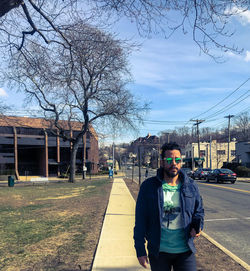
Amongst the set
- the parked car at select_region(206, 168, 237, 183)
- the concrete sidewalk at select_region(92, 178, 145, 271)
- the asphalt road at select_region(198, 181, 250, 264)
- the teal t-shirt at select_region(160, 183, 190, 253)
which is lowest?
the parked car at select_region(206, 168, 237, 183)

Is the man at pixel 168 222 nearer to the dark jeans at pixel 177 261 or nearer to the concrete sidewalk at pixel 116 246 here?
the dark jeans at pixel 177 261

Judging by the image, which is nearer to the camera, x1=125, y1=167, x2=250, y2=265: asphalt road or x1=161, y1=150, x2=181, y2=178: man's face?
x1=161, y1=150, x2=181, y2=178: man's face

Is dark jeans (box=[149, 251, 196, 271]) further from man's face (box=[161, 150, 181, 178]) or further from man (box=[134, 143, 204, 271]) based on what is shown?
man's face (box=[161, 150, 181, 178])

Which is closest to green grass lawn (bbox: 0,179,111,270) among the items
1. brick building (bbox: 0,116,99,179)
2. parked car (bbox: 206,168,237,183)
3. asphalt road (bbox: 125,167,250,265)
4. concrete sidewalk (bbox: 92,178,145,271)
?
concrete sidewalk (bbox: 92,178,145,271)

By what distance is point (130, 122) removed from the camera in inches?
913

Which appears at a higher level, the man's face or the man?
the man's face

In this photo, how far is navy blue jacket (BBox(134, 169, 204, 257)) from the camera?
251 centimetres

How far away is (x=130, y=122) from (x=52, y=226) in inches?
660

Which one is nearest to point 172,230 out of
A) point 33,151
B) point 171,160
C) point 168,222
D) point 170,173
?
point 168,222

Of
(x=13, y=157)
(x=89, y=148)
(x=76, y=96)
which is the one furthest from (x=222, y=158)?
(x=76, y=96)

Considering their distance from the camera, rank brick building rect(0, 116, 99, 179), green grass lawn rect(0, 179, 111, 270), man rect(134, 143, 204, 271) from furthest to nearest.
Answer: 1. brick building rect(0, 116, 99, 179)
2. green grass lawn rect(0, 179, 111, 270)
3. man rect(134, 143, 204, 271)

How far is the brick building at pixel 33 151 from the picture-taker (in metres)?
42.6

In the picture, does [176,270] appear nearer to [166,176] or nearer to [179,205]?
[179,205]

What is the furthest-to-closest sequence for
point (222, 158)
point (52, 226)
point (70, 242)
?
1. point (222, 158)
2. point (52, 226)
3. point (70, 242)
